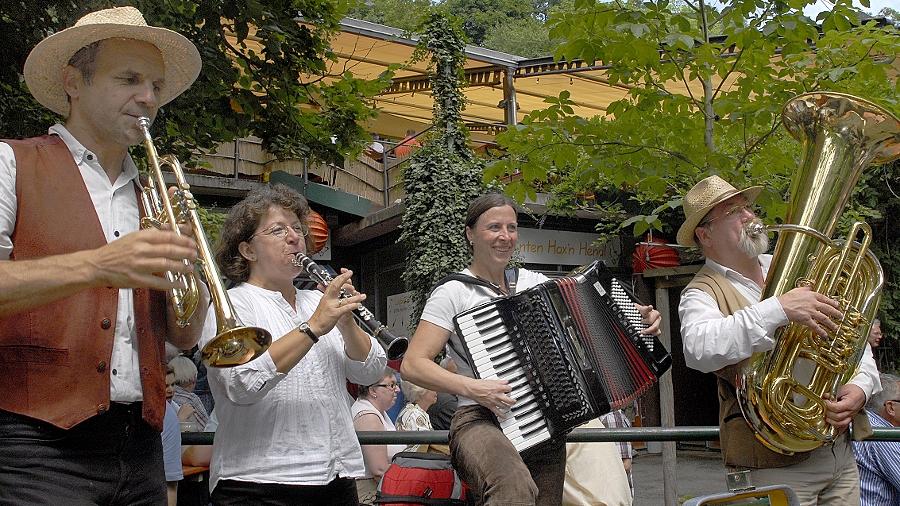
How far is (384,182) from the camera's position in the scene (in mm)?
17047

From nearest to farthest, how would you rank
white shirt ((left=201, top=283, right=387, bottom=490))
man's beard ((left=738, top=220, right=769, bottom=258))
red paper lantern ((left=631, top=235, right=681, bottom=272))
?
white shirt ((left=201, top=283, right=387, bottom=490))
man's beard ((left=738, top=220, right=769, bottom=258))
red paper lantern ((left=631, top=235, right=681, bottom=272))

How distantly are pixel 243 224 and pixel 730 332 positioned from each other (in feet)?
6.79

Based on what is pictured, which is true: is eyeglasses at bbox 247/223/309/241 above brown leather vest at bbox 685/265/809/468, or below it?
above

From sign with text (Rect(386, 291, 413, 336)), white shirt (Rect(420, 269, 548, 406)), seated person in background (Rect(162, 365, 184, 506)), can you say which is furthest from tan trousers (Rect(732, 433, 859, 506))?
sign with text (Rect(386, 291, 413, 336))

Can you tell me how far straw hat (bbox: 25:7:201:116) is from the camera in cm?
292

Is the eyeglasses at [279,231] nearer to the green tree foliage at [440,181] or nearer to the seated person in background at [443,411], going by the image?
the seated person in background at [443,411]

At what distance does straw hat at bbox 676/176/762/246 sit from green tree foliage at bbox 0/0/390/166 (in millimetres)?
3717

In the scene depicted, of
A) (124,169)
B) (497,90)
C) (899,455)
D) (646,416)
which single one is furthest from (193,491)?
(497,90)

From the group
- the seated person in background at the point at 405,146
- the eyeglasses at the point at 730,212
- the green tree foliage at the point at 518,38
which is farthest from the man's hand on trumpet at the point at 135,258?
the green tree foliage at the point at 518,38

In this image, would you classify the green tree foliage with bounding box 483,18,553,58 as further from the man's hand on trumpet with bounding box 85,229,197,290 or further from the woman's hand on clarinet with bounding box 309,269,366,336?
the man's hand on trumpet with bounding box 85,229,197,290

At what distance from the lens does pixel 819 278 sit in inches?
160

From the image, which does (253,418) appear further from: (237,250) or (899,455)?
(899,455)

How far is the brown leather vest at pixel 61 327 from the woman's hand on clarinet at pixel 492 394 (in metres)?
1.46

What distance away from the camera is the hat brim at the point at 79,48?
2920mm
